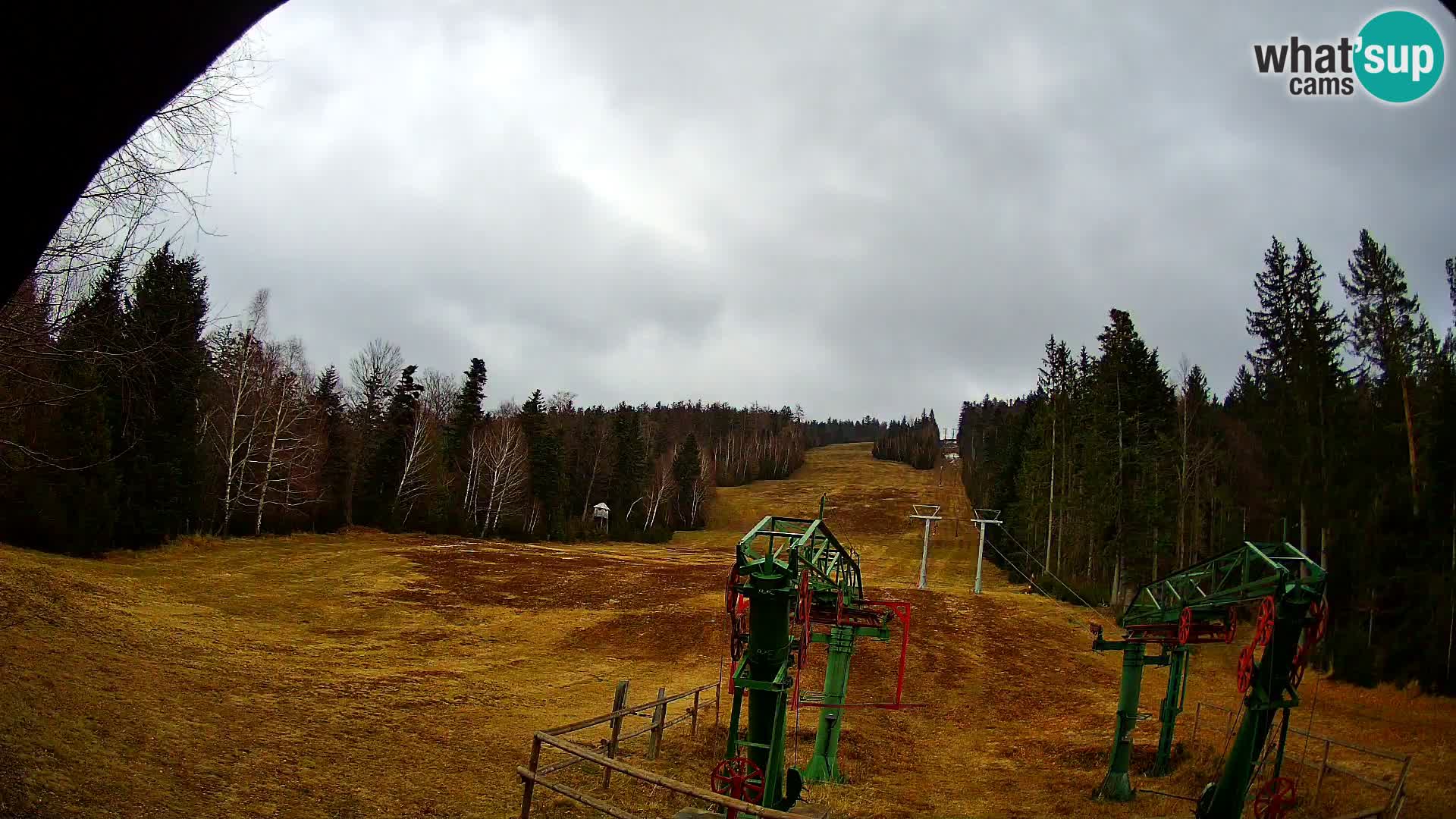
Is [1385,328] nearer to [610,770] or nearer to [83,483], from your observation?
[610,770]

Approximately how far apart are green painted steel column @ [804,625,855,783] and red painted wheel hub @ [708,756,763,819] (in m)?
5.23

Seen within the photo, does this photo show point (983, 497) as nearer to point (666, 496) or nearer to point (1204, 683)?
point (666, 496)

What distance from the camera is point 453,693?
21656 millimetres

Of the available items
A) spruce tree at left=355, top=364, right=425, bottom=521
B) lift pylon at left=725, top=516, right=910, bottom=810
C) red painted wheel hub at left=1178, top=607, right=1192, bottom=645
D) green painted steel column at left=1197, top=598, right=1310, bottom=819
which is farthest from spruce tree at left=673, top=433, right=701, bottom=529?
green painted steel column at left=1197, top=598, right=1310, bottom=819

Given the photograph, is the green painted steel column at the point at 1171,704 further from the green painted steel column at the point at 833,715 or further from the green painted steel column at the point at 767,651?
the green painted steel column at the point at 767,651

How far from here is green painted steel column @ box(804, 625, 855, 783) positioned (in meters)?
17.0

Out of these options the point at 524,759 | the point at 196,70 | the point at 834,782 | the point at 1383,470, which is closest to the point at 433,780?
the point at 524,759

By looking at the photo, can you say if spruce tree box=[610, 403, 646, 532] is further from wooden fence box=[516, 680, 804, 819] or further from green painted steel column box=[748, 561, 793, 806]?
green painted steel column box=[748, 561, 793, 806]

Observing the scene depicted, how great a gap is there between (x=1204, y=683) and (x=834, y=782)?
20026 mm

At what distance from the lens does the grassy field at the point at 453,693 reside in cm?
1266

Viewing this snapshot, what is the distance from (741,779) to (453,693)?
13.2 m

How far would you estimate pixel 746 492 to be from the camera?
10650 cm

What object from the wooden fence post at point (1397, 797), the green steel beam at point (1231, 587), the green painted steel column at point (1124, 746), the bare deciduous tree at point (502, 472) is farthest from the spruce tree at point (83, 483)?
the wooden fence post at point (1397, 797)

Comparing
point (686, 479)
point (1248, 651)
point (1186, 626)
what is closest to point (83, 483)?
point (1186, 626)
